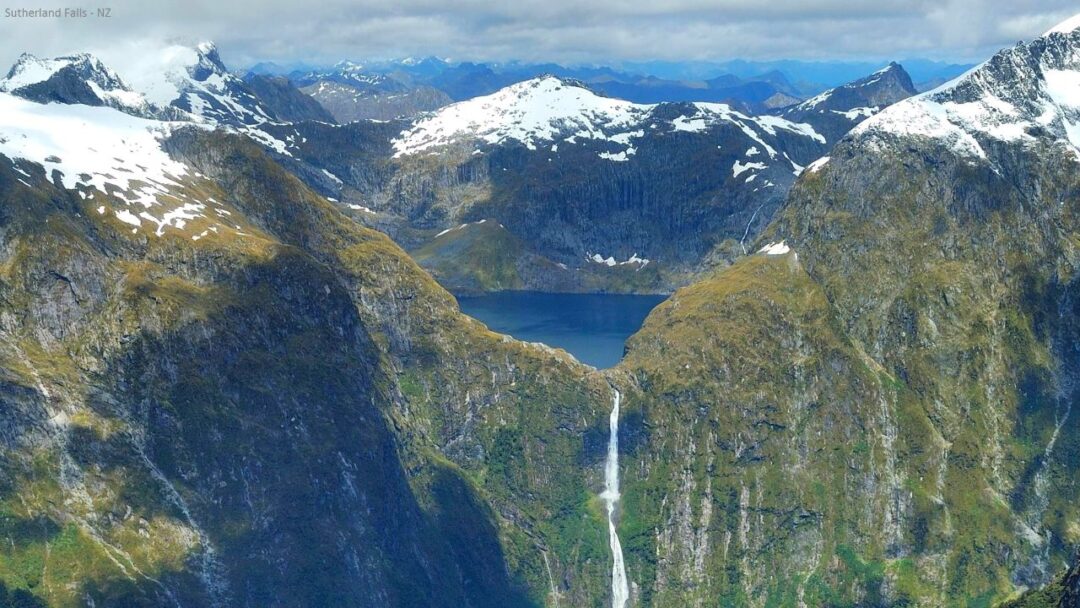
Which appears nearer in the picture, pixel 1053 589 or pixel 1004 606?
pixel 1053 589
